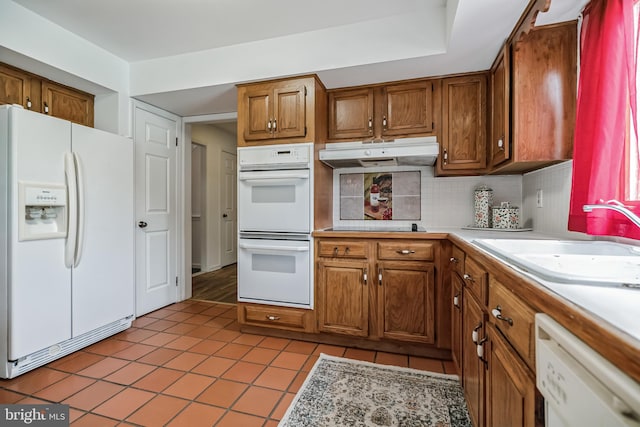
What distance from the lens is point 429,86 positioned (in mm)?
2500

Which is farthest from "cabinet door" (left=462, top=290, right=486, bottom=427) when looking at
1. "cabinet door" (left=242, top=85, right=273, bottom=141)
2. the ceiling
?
"cabinet door" (left=242, top=85, right=273, bottom=141)

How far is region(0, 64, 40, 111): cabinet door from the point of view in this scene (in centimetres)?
226

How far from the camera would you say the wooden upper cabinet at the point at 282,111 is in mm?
2453

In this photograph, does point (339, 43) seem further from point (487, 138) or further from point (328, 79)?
point (487, 138)

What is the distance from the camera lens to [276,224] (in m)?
2.50

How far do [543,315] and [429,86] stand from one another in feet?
7.43

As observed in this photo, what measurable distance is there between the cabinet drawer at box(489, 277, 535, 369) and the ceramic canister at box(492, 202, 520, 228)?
1.46 metres

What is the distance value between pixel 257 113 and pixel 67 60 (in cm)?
152

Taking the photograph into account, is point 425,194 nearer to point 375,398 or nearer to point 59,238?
point 375,398

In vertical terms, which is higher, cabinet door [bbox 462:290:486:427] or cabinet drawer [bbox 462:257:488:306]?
cabinet drawer [bbox 462:257:488:306]

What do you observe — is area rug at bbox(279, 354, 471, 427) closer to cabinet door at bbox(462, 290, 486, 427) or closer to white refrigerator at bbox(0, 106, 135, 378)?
cabinet door at bbox(462, 290, 486, 427)

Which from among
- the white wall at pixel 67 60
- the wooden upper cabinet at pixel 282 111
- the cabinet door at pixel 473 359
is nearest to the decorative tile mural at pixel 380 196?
the wooden upper cabinet at pixel 282 111

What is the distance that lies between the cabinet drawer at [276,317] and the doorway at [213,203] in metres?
2.02

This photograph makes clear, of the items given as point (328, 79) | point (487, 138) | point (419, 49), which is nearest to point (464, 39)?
point (419, 49)
